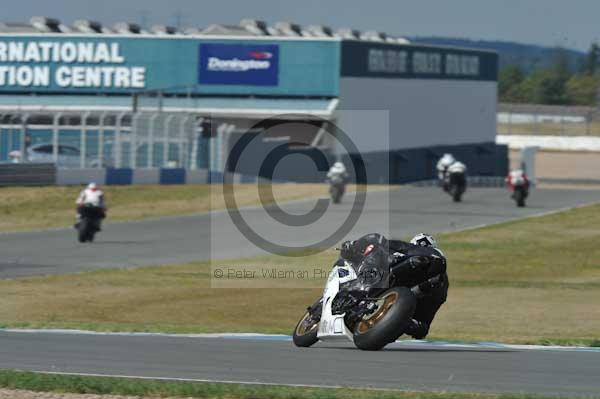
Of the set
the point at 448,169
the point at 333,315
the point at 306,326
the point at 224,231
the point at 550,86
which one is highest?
the point at 550,86

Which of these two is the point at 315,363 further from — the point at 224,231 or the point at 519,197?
the point at 519,197

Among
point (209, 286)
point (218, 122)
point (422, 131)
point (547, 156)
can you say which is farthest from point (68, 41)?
point (209, 286)

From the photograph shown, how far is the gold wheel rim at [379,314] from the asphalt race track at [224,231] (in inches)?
484

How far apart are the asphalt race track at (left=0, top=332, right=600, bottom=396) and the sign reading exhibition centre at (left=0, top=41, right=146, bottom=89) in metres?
55.1

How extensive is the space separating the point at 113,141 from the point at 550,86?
8001 centimetres

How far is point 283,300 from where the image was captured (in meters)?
18.6

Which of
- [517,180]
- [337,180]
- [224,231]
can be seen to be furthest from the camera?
[517,180]

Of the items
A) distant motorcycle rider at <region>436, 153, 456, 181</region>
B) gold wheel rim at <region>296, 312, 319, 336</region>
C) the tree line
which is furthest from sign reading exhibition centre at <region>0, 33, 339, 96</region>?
the tree line

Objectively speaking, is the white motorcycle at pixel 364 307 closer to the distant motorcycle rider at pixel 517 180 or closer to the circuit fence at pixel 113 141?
the distant motorcycle rider at pixel 517 180

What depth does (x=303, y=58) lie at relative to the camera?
6253 centimetres

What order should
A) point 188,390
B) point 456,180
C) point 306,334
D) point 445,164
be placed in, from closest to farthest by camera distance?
point 188,390 → point 306,334 → point 456,180 → point 445,164

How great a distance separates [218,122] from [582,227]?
29738 millimetres

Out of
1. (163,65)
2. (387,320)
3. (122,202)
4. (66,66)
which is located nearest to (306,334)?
(387,320)

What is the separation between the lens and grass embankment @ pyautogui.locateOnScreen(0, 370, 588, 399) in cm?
784
